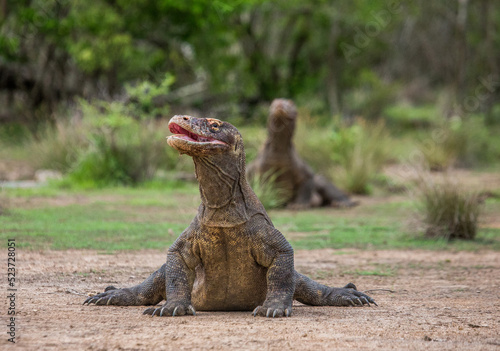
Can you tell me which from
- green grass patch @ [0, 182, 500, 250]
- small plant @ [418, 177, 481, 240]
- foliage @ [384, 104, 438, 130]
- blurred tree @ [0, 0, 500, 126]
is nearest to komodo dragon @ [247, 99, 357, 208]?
green grass patch @ [0, 182, 500, 250]

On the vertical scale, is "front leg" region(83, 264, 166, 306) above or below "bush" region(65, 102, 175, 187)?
below

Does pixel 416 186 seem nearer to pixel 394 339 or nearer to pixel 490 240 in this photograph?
pixel 490 240

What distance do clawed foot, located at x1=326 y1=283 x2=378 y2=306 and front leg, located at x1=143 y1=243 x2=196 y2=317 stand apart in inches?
44.9

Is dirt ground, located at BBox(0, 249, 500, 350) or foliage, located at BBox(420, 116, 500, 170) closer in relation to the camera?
dirt ground, located at BBox(0, 249, 500, 350)

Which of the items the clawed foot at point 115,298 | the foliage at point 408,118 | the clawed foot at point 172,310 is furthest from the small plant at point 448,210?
the foliage at point 408,118

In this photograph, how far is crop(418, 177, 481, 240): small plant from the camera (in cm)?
990

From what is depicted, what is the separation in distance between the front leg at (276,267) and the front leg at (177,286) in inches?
18.4

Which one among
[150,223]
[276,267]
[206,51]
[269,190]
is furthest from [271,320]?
[206,51]

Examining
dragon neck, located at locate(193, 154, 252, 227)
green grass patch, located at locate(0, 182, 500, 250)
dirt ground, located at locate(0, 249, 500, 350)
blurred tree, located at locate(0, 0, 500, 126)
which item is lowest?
dirt ground, located at locate(0, 249, 500, 350)

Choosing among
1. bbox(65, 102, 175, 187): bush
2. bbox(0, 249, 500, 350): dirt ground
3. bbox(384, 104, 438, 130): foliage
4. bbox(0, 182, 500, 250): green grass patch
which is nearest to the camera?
bbox(0, 249, 500, 350): dirt ground

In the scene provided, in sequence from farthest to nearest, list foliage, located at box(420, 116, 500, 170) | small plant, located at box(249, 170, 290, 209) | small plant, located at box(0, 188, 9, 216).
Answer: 1. foliage, located at box(420, 116, 500, 170)
2. small plant, located at box(249, 170, 290, 209)
3. small plant, located at box(0, 188, 9, 216)

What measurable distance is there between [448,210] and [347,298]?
4.76m

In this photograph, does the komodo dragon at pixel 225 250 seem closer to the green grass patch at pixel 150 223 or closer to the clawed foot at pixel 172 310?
the clawed foot at pixel 172 310

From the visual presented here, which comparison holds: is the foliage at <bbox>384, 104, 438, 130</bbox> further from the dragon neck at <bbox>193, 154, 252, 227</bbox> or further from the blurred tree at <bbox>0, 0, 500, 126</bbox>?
the dragon neck at <bbox>193, 154, 252, 227</bbox>
